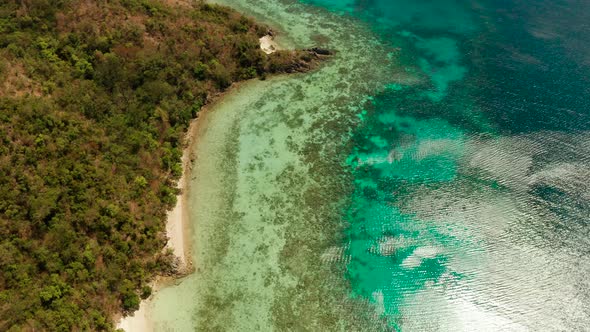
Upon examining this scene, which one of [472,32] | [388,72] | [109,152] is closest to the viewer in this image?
[109,152]

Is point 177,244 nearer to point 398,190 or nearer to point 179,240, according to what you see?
point 179,240

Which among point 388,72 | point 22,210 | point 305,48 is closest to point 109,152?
point 22,210

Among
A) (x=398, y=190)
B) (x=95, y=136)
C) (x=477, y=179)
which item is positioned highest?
(x=95, y=136)

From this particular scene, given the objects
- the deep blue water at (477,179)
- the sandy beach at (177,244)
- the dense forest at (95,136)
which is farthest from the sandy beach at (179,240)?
the deep blue water at (477,179)

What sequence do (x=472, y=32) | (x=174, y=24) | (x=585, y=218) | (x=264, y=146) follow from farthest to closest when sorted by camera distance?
(x=472, y=32) < (x=174, y=24) < (x=264, y=146) < (x=585, y=218)

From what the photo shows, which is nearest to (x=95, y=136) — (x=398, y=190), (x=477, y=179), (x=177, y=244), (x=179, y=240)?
(x=179, y=240)

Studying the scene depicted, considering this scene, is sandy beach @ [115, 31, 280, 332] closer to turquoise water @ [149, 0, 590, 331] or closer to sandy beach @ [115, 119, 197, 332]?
sandy beach @ [115, 119, 197, 332]

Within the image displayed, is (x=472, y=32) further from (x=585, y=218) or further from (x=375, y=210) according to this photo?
(x=375, y=210)
